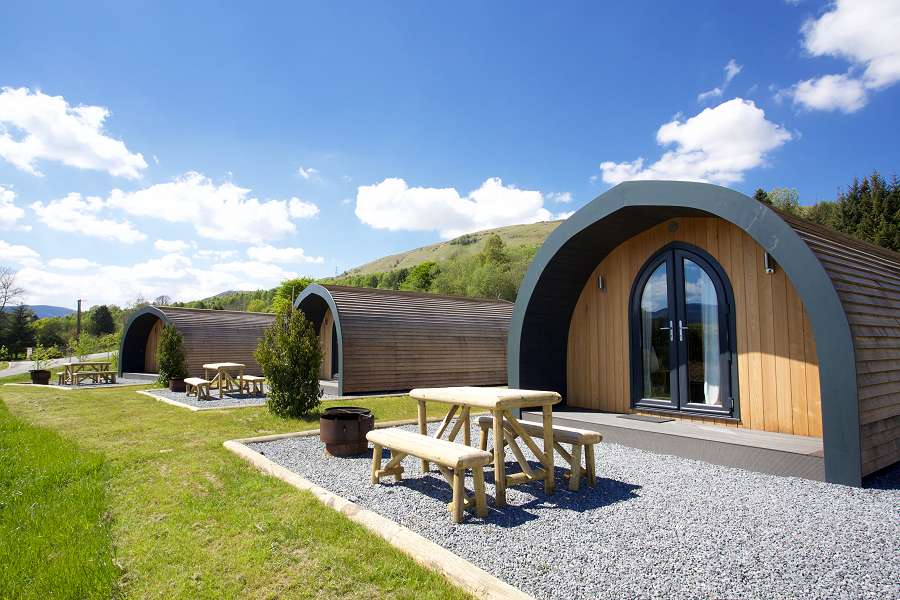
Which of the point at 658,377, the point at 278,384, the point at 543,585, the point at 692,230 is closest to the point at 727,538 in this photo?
the point at 543,585

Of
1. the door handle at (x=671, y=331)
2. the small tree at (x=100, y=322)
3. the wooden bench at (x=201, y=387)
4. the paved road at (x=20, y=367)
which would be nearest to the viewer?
the door handle at (x=671, y=331)

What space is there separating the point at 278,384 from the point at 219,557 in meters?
6.24

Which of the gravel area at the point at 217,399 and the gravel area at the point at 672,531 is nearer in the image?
the gravel area at the point at 672,531

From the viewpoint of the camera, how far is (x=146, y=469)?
588 cm

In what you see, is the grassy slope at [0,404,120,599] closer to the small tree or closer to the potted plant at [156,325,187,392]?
the potted plant at [156,325,187,392]

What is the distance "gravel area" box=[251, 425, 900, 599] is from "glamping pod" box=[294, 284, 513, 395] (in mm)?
7785

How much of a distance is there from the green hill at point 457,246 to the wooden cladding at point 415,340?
71587 mm

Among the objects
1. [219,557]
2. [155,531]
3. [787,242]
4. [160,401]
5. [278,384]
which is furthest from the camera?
[160,401]

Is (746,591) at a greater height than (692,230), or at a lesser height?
lesser

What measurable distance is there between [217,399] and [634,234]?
421 inches

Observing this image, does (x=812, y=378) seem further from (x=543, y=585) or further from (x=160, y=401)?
(x=160, y=401)

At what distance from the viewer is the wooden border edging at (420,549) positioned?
287 cm

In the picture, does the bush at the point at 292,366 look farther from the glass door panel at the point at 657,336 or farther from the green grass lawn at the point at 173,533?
the glass door panel at the point at 657,336

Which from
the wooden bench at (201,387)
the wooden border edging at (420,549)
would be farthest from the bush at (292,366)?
the wooden border edging at (420,549)
